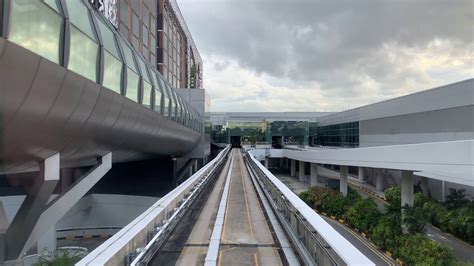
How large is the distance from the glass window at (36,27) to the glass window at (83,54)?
0.57m

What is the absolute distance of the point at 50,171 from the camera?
28.8 ft

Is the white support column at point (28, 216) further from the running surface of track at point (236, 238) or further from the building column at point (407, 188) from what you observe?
the building column at point (407, 188)

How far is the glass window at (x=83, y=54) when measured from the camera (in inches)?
289

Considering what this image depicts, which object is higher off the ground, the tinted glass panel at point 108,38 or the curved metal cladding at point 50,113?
the tinted glass panel at point 108,38

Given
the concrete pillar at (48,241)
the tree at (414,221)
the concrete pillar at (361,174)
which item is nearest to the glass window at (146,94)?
the concrete pillar at (48,241)

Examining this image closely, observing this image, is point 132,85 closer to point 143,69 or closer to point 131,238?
point 143,69

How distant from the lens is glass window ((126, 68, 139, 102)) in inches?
448

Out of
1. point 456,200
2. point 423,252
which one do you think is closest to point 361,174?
point 456,200

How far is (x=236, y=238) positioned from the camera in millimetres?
8758

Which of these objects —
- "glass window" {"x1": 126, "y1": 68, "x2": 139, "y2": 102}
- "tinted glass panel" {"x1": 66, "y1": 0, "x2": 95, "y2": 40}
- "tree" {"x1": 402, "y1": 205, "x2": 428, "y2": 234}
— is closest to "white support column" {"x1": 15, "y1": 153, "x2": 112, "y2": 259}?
"glass window" {"x1": 126, "y1": 68, "x2": 139, "y2": 102}

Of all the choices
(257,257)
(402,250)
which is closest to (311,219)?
(257,257)

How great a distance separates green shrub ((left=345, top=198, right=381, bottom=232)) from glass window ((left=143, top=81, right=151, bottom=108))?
15398 mm

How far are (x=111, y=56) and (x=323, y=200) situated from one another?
24.9 metres

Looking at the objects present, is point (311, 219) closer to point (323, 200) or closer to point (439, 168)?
point (439, 168)
